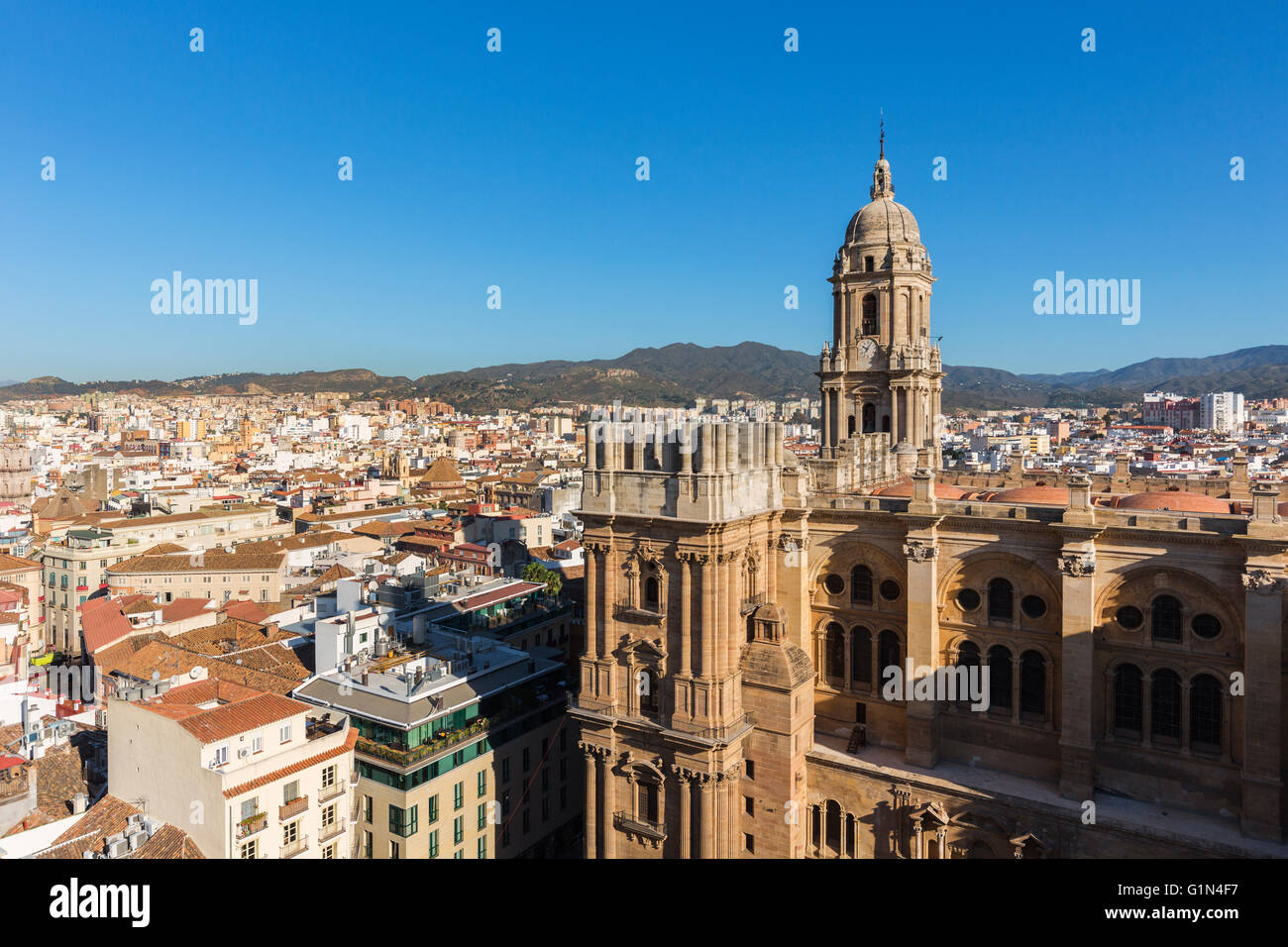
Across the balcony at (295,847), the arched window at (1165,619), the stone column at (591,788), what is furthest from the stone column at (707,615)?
the balcony at (295,847)

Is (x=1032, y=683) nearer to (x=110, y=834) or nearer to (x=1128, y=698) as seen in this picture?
(x=1128, y=698)

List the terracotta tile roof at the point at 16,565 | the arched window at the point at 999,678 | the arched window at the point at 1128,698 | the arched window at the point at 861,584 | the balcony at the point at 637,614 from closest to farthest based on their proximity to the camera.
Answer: the arched window at the point at 1128,698, the balcony at the point at 637,614, the arched window at the point at 999,678, the arched window at the point at 861,584, the terracotta tile roof at the point at 16,565

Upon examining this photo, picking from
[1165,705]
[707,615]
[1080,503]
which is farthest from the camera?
[707,615]

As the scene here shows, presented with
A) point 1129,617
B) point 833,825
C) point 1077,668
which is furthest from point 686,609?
point 1129,617

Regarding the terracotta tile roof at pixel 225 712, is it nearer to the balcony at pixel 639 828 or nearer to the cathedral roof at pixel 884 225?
the balcony at pixel 639 828

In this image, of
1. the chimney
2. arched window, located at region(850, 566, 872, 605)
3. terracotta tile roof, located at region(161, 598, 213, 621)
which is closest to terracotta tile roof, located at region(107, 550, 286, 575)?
terracotta tile roof, located at region(161, 598, 213, 621)

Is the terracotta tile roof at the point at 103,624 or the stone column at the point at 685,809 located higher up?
the terracotta tile roof at the point at 103,624

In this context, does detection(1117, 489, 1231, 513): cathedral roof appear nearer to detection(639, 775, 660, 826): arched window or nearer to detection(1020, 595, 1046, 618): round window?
detection(1020, 595, 1046, 618): round window

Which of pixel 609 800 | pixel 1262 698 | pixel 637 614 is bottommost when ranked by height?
pixel 609 800
